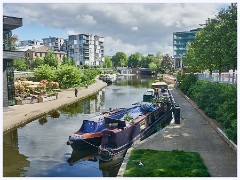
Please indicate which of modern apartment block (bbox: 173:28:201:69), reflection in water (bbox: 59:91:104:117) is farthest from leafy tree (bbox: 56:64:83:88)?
modern apartment block (bbox: 173:28:201:69)

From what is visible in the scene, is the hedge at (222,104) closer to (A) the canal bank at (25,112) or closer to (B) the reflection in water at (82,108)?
(B) the reflection in water at (82,108)

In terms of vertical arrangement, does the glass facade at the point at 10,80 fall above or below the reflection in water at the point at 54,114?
above

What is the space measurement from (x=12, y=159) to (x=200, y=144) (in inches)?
502

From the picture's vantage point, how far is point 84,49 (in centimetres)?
16925

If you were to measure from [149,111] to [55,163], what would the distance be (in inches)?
465

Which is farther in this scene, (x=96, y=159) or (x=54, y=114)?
(x=54, y=114)

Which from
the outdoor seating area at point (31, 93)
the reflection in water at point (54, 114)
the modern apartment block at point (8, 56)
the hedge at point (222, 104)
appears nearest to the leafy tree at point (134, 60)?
the outdoor seating area at point (31, 93)

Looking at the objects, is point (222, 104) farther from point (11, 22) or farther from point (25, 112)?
point (11, 22)

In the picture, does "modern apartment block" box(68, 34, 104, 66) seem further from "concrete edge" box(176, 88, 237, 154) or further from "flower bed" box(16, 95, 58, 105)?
"concrete edge" box(176, 88, 237, 154)

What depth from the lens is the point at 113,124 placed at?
2195 centimetres

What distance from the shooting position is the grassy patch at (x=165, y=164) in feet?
51.3

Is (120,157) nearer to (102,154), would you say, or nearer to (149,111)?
(102,154)

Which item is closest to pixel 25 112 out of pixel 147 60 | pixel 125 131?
pixel 125 131

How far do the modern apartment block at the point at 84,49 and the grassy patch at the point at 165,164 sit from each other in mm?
152907
